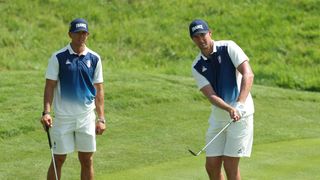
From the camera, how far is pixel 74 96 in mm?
7453

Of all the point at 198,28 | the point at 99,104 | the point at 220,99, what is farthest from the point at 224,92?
the point at 99,104

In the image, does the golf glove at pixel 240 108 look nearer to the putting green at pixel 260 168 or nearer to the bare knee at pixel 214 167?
the bare knee at pixel 214 167

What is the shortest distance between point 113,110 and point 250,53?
8.40m

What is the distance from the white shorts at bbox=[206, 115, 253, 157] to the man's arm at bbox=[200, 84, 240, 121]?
0.63ft

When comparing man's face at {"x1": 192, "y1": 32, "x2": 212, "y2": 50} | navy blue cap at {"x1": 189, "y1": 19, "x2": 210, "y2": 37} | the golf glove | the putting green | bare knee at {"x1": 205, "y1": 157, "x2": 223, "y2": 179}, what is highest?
navy blue cap at {"x1": 189, "y1": 19, "x2": 210, "y2": 37}

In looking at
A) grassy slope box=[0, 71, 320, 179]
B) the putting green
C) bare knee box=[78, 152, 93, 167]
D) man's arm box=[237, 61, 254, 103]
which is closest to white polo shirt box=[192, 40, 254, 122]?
man's arm box=[237, 61, 254, 103]

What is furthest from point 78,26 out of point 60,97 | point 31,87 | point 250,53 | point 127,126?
point 250,53

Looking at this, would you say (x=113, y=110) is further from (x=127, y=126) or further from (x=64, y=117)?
(x=64, y=117)

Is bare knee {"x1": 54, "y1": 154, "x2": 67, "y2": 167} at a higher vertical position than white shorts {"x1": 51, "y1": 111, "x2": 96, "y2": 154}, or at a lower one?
lower

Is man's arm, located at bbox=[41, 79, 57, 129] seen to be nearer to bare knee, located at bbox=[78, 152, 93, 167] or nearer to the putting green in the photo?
bare knee, located at bbox=[78, 152, 93, 167]

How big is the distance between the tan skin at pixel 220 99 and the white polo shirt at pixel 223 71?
0.18 ft

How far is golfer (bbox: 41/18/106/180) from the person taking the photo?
7.41m

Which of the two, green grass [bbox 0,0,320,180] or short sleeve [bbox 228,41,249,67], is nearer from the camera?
short sleeve [bbox 228,41,249,67]

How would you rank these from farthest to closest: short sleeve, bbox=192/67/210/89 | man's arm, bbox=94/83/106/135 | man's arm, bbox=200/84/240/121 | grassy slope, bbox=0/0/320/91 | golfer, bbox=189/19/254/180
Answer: grassy slope, bbox=0/0/320/91 < man's arm, bbox=94/83/106/135 < short sleeve, bbox=192/67/210/89 < golfer, bbox=189/19/254/180 < man's arm, bbox=200/84/240/121
